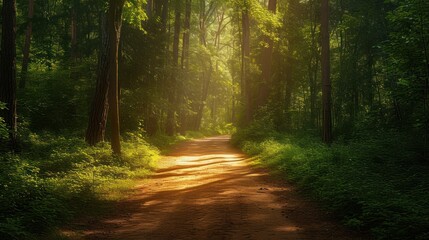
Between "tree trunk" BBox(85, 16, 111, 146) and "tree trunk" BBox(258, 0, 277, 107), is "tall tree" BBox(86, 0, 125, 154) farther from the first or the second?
"tree trunk" BBox(258, 0, 277, 107)

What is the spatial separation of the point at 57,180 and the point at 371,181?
772 cm

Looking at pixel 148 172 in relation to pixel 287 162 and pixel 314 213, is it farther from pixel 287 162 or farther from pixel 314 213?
pixel 314 213

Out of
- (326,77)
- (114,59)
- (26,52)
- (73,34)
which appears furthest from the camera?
(73,34)

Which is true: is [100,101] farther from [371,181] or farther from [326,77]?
[371,181]

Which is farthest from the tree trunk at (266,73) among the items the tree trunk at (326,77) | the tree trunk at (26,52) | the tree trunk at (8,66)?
the tree trunk at (8,66)

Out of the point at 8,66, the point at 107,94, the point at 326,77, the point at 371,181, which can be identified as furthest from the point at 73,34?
the point at 371,181

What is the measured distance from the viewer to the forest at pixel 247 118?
25.0 ft

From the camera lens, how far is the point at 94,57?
865 inches

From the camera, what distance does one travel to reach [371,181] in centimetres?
905

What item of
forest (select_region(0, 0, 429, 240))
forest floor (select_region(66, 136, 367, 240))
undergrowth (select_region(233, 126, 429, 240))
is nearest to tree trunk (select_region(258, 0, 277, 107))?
forest (select_region(0, 0, 429, 240))

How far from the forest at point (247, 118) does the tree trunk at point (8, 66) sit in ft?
0.11

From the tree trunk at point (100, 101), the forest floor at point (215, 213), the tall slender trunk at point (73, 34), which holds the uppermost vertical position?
the tall slender trunk at point (73, 34)

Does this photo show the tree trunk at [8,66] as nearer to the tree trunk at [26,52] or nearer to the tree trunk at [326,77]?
the tree trunk at [26,52]

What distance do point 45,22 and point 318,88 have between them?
22.6 meters
